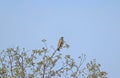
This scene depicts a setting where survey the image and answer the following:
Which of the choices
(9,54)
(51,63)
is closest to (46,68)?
(51,63)

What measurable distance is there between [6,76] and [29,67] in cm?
117

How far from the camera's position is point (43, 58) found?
13.9 meters

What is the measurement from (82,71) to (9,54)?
3.55 meters

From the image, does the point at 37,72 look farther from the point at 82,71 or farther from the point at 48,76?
the point at 82,71

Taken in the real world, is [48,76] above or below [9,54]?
below

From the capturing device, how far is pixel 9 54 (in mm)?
15047

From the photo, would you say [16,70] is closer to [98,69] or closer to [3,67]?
[3,67]

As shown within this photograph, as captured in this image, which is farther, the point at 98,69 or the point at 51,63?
the point at 98,69

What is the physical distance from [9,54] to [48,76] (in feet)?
8.20

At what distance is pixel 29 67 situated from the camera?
14203 mm

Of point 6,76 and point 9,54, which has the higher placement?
point 9,54

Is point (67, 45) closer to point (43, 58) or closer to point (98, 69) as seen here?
point (43, 58)

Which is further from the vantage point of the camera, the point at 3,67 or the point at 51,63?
the point at 3,67

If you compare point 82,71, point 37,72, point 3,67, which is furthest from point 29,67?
point 82,71
